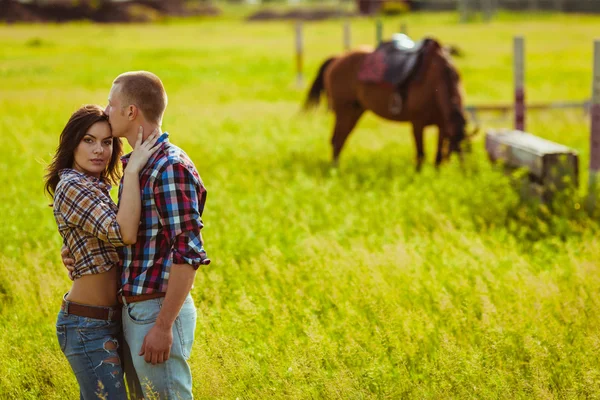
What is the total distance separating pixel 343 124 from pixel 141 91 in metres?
8.41

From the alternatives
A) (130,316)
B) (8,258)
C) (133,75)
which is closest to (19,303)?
(8,258)

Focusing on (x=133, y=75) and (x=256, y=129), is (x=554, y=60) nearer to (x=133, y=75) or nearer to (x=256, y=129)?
(x=256, y=129)

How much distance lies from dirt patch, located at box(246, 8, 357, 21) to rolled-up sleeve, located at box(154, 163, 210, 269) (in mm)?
62130

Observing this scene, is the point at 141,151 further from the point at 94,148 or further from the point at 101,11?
the point at 101,11

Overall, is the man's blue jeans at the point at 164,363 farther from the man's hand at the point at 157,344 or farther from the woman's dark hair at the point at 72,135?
the woman's dark hair at the point at 72,135

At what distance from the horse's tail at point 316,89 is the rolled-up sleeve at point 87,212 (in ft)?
29.3

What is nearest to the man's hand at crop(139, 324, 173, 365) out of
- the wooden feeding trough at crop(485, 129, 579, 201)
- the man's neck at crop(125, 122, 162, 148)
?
the man's neck at crop(125, 122, 162, 148)

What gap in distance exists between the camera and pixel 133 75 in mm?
2723

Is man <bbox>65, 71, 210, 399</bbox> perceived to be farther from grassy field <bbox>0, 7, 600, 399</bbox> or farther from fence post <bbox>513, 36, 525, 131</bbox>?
fence post <bbox>513, 36, 525, 131</bbox>

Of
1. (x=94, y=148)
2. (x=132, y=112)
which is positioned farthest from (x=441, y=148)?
(x=132, y=112)

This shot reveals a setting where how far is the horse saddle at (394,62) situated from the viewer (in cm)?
991

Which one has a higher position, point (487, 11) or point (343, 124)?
point (487, 11)

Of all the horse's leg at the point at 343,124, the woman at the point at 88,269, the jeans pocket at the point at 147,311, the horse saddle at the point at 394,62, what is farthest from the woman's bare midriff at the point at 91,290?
the horse's leg at the point at 343,124

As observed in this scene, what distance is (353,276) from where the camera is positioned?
5211 millimetres
